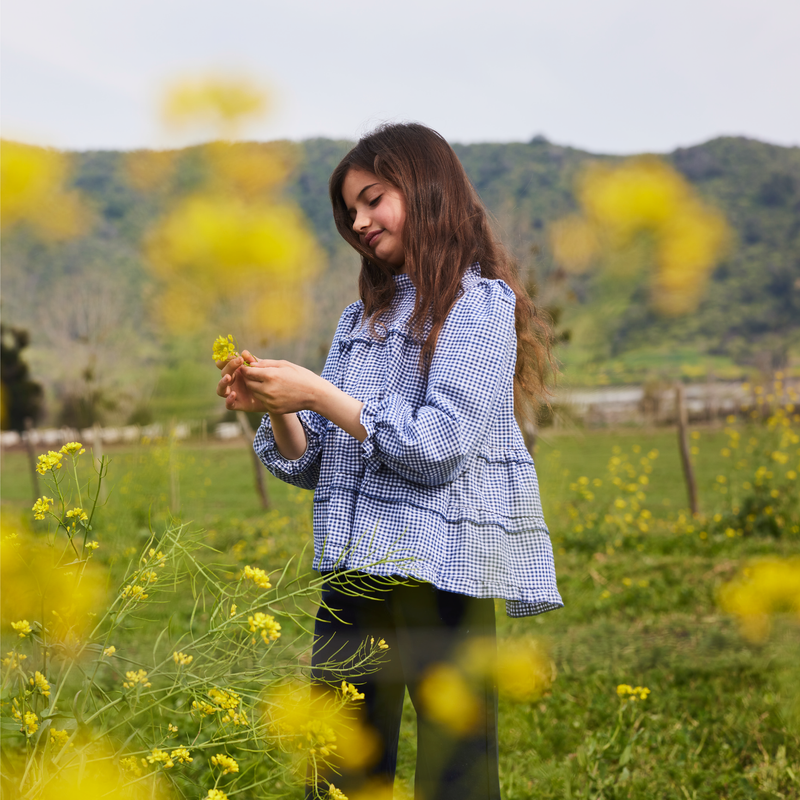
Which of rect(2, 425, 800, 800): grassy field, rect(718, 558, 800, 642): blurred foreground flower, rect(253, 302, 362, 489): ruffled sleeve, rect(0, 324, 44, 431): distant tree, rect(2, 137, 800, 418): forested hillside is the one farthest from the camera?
rect(0, 324, 44, 431): distant tree

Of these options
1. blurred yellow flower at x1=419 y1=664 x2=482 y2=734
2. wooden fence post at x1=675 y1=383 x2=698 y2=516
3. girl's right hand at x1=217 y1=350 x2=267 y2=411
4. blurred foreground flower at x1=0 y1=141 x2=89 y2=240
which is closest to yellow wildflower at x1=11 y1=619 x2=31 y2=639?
girl's right hand at x1=217 y1=350 x2=267 y2=411

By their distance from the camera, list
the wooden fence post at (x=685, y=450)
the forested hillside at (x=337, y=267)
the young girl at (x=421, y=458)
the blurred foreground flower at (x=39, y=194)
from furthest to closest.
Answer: the wooden fence post at (x=685, y=450) → the forested hillside at (x=337, y=267) → the blurred foreground flower at (x=39, y=194) → the young girl at (x=421, y=458)

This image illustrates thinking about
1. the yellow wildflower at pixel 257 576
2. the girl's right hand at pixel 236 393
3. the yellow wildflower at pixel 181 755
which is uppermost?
the girl's right hand at pixel 236 393

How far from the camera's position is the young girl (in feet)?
2.31

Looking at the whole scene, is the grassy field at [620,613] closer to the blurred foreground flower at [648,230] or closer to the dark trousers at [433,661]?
the dark trousers at [433,661]

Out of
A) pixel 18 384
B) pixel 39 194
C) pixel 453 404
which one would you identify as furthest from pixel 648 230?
pixel 18 384

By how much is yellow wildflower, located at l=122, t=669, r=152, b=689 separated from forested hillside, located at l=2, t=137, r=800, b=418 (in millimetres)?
1529

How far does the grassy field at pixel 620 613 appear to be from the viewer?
127 centimetres

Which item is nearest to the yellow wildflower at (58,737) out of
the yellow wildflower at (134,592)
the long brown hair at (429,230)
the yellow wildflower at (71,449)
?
the yellow wildflower at (134,592)

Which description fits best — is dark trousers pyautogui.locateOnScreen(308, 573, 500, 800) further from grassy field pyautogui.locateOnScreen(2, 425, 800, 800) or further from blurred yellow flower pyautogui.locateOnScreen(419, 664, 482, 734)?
grassy field pyautogui.locateOnScreen(2, 425, 800, 800)

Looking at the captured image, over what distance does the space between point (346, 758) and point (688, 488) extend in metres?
3.26

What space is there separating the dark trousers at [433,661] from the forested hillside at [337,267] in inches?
58.8

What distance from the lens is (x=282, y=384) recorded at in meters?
0.67

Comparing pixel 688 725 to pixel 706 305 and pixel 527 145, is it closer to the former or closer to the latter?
pixel 706 305
